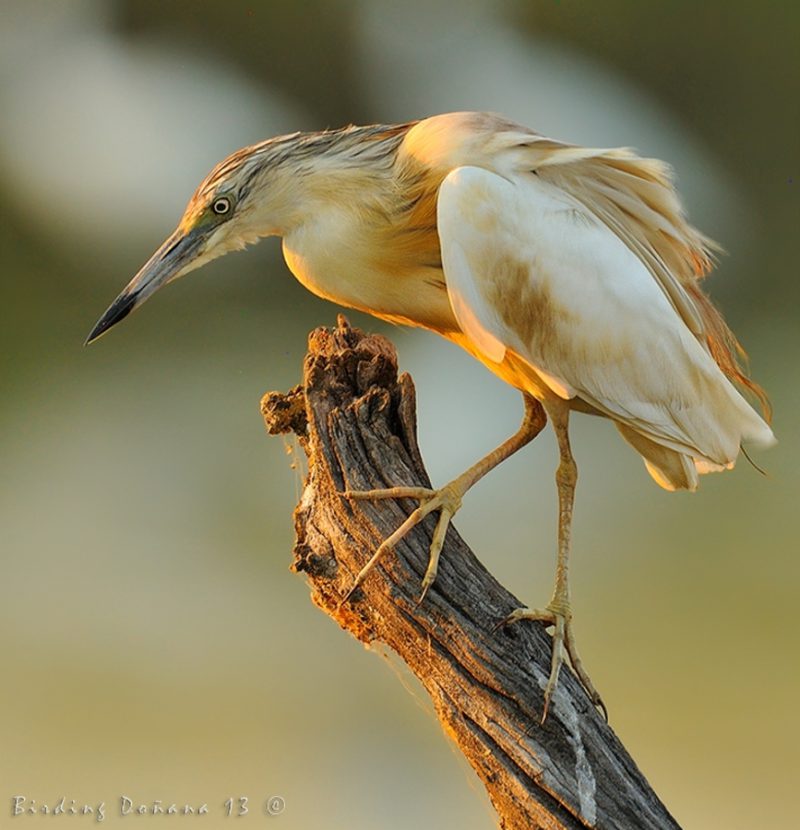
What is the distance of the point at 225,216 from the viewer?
1.57m

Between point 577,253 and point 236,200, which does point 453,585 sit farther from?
point 236,200

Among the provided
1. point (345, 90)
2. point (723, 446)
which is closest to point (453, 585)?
point (723, 446)

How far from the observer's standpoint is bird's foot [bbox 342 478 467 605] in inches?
53.5

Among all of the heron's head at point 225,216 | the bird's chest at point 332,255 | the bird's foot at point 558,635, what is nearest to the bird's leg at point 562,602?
the bird's foot at point 558,635

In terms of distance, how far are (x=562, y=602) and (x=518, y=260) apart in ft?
1.52

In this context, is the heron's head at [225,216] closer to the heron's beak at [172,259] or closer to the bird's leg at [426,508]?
the heron's beak at [172,259]

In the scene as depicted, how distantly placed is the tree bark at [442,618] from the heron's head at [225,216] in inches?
8.6

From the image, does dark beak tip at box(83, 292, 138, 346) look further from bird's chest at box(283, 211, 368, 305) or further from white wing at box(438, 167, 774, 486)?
white wing at box(438, 167, 774, 486)

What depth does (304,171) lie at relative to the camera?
5.16 ft

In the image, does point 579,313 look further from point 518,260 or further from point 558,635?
point 558,635

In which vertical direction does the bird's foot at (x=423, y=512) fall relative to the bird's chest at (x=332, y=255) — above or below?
below

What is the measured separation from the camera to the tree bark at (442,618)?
4.31 feet

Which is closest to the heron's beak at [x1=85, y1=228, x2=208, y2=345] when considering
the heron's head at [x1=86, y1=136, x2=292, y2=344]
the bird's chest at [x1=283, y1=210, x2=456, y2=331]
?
the heron's head at [x1=86, y1=136, x2=292, y2=344]

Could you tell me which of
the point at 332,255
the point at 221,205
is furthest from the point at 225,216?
the point at 332,255
